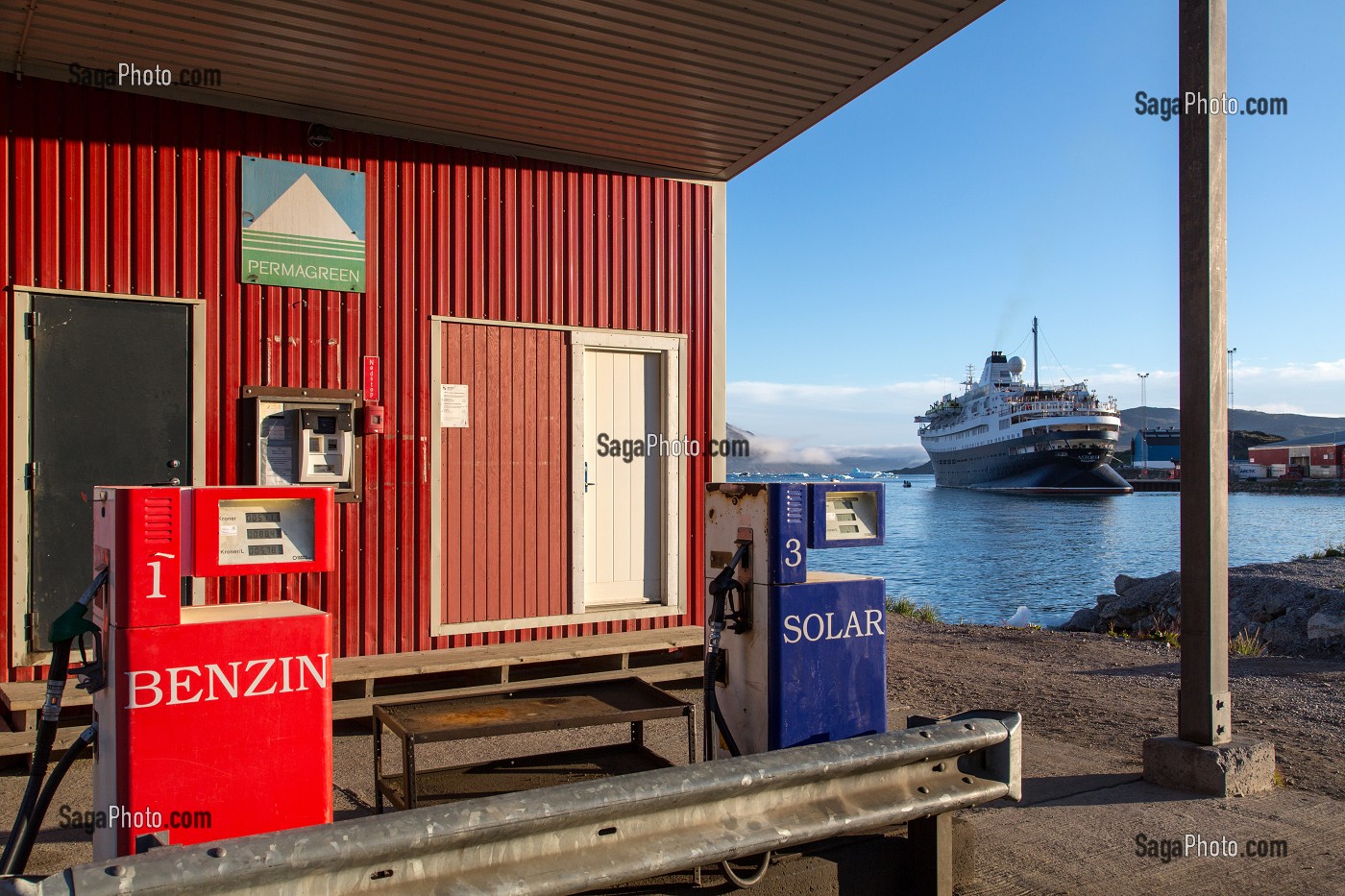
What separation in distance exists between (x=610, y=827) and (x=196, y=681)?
1.47 metres

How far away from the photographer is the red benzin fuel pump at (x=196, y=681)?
3.23 metres

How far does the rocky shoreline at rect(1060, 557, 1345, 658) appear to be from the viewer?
10539mm

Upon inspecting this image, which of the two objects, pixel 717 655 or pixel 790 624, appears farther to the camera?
pixel 717 655

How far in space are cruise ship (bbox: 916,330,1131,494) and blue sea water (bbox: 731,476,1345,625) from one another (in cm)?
206

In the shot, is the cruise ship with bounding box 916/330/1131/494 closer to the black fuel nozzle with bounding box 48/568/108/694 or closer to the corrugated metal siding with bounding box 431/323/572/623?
the corrugated metal siding with bounding box 431/323/572/623

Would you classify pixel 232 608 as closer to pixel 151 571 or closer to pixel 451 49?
pixel 151 571

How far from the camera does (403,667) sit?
22.1 feet

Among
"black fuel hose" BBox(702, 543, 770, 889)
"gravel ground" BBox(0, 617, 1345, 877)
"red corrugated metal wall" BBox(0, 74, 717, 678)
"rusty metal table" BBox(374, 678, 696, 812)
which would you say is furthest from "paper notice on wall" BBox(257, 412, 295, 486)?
"black fuel hose" BBox(702, 543, 770, 889)

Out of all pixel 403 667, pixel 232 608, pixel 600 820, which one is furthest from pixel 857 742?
pixel 403 667

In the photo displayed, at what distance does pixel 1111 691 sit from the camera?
26.2ft

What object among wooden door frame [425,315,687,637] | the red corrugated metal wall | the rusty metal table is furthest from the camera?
wooden door frame [425,315,687,637]

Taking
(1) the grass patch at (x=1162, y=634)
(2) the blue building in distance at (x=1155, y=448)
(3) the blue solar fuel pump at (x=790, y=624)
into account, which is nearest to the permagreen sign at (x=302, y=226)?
(3) the blue solar fuel pump at (x=790, y=624)

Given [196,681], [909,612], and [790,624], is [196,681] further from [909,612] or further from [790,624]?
[909,612]

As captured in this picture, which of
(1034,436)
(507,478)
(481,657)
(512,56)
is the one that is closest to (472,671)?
(481,657)
